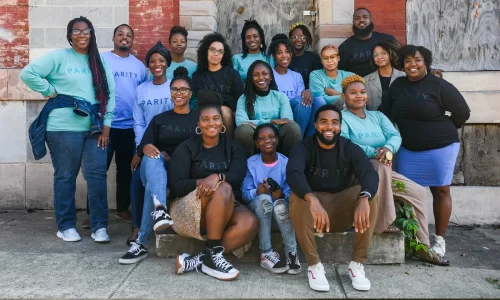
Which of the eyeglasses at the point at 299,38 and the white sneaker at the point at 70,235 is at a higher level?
the eyeglasses at the point at 299,38

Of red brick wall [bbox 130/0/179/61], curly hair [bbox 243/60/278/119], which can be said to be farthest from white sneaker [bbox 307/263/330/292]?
red brick wall [bbox 130/0/179/61]

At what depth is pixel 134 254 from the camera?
4.45 meters

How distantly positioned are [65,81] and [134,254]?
6.15ft

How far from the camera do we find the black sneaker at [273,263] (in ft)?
13.9

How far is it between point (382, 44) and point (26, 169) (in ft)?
15.8

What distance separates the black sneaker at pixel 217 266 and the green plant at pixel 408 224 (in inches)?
64.5

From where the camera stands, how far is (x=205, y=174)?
439 centimetres

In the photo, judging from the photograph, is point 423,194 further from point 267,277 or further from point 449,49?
point 449,49

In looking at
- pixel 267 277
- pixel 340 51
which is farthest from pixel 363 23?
pixel 267 277

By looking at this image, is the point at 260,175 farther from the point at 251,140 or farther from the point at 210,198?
the point at 210,198

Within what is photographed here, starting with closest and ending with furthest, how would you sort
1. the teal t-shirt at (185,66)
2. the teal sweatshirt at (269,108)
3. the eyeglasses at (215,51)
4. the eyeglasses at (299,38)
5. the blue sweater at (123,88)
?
1. the teal sweatshirt at (269,108)
2. the eyeglasses at (215,51)
3. the blue sweater at (123,88)
4. the teal t-shirt at (185,66)
5. the eyeglasses at (299,38)

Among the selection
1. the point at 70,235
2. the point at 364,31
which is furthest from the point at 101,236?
the point at 364,31

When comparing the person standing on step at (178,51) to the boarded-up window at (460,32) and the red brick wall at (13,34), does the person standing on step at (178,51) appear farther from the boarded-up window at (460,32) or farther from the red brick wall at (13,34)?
the boarded-up window at (460,32)

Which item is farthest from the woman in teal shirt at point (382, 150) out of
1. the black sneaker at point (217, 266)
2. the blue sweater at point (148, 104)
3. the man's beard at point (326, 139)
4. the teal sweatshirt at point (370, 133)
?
the blue sweater at point (148, 104)
